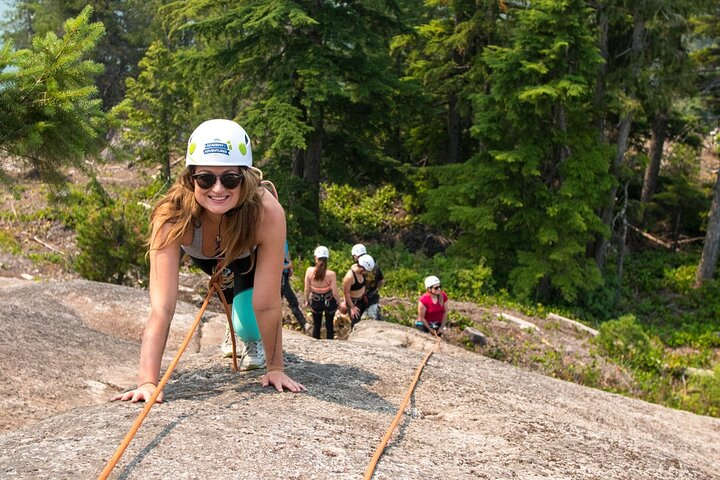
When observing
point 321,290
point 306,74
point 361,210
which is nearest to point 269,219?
point 321,290

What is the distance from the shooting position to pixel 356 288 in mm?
11273

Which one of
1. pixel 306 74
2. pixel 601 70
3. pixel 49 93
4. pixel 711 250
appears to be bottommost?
pixel 711 250

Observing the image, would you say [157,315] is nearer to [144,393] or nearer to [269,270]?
[144,393]

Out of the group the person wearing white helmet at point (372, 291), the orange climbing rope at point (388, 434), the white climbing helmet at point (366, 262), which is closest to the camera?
the orange climbing rope at point (388, 434)

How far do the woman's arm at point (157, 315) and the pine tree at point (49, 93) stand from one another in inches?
121

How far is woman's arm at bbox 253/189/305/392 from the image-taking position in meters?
4.32

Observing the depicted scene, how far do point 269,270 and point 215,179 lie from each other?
26.6 inches

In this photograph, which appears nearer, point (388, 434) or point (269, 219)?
point (388, 434)

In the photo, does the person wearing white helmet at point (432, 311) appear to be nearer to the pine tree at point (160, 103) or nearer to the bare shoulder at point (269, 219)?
the bare shoulder at point (269, 219)

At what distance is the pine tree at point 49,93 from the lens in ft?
21.4

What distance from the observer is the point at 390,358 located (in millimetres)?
6637

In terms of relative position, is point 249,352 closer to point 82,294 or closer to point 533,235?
point 82,294

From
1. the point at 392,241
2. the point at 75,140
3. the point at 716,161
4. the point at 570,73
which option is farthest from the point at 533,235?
the point at 716,161

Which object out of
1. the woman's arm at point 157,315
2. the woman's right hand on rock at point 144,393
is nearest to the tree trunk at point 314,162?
the woman's arm at point 157,315
